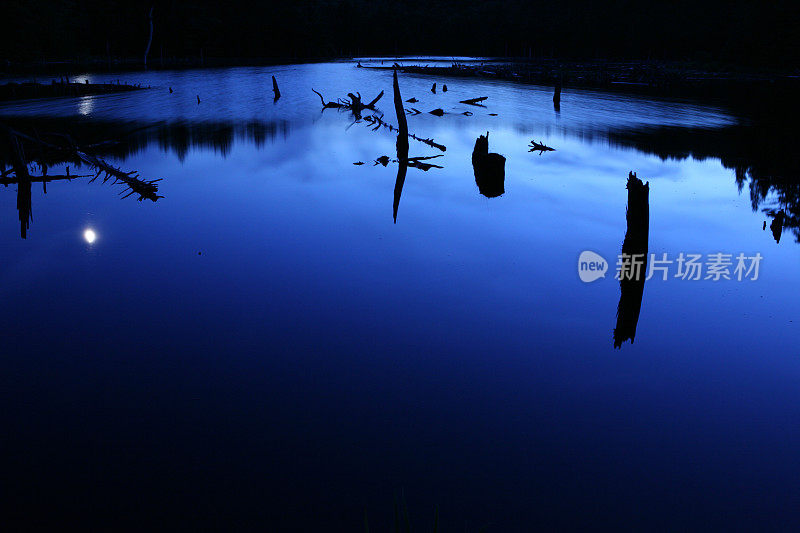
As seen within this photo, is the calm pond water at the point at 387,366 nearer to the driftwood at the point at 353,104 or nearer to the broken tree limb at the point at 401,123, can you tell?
the broken tree limb at the point at 401,123

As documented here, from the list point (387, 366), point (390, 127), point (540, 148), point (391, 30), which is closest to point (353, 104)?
point (390, 127)

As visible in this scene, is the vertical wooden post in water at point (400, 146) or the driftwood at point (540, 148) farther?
the driftwood at point (540, 148)

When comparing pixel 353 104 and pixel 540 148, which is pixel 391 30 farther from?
pixel 540 148

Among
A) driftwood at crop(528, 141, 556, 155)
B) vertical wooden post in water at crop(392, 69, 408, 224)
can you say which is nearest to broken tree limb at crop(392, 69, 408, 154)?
vertical wooden post in water at crop(392, 69, 408, 224)

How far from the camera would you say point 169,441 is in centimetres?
762

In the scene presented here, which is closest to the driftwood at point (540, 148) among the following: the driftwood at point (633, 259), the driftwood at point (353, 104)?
the driftwood at point (353, 104)

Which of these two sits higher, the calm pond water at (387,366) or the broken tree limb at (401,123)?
the broken tree limb at (401,123)

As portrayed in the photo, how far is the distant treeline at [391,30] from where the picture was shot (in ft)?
271

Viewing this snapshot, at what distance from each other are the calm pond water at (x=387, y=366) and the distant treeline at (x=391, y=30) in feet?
212

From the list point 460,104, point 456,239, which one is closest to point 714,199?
point 456,239

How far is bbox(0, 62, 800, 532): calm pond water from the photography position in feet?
22.5

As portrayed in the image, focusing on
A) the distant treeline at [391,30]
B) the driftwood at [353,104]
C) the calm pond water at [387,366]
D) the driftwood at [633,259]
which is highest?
the distant treeline at [391,30]

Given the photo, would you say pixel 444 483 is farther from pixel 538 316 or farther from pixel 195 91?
pixel 195 91

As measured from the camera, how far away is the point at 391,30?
193 metres
